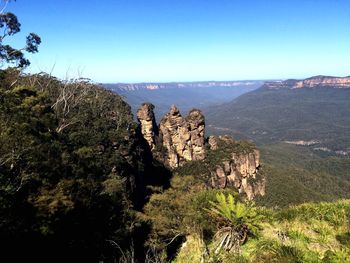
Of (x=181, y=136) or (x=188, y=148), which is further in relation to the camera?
(x=188, y=148)

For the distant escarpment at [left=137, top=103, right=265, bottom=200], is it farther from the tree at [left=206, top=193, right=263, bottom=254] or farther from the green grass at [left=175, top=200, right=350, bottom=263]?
the tree at [left=206, top=193, right=263, bottom=254]

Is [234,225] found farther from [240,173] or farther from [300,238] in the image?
[240,173]

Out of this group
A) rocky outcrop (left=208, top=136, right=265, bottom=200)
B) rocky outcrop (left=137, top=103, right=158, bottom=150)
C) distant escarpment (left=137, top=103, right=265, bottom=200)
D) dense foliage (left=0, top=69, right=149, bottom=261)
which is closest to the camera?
dense foliage (left=0, top=69, right=149, bottom=261)

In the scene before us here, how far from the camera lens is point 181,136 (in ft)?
331

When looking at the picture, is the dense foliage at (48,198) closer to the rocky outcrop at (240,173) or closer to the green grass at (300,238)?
the green grass at (300,238)

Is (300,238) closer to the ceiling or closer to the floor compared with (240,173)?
closer to the ceiling

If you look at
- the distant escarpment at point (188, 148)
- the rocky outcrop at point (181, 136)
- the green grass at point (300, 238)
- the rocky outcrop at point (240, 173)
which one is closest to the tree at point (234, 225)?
the green grass at point (300, 238)

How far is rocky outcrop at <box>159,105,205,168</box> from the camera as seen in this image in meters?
101

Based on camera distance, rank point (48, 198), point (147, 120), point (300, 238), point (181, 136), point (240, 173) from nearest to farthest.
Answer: point (300, 238) < point (48, 198) < point (147, 120) < point (181, 136) < point (240, 173)

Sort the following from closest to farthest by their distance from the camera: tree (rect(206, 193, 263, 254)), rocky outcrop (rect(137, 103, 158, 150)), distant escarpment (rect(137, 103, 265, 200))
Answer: tree (rect(206, 193, 263, 254))
rocky outcrop (rect(137, 103, 158, 150))
distant escarpment (rect(137, 103, 265, 200))

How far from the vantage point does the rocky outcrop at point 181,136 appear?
10056cm

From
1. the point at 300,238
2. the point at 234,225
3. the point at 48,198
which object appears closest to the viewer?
the point at 300,238

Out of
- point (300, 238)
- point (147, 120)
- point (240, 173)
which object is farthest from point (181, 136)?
point (300, 238)

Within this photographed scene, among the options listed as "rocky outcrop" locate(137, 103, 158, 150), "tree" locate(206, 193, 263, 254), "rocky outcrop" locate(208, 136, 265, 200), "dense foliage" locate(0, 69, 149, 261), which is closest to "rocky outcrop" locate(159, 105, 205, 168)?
"rocky outcrop" locate(137, 103, 158, 150)
